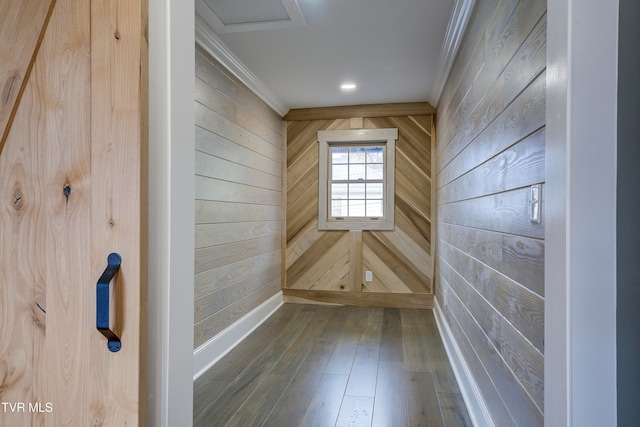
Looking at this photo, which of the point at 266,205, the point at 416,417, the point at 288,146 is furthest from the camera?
the point at 288,146

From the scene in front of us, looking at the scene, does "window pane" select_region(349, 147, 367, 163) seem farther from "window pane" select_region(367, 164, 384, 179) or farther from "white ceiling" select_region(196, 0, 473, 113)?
"white ceiling" select_region(196, 0, 473, 113)

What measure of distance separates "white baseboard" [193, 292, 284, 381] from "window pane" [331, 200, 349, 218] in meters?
1.34

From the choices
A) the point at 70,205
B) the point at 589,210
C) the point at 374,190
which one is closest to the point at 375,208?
the point at 374,190

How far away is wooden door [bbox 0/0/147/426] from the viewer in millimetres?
723

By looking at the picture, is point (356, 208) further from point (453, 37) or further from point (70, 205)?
point (70, 205)

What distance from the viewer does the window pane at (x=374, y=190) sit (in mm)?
4391

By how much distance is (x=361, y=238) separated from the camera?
14.2ft

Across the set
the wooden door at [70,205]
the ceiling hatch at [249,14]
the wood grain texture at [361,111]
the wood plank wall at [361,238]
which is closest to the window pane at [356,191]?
the wood plank wall at [361,238]

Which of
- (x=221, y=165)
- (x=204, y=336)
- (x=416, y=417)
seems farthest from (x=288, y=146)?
(x=416, y=417)

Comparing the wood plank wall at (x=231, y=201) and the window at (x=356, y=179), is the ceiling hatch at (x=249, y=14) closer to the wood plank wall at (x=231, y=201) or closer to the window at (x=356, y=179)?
the wood plank wall at (x=231, y=201)

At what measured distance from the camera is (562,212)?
2.49 feet

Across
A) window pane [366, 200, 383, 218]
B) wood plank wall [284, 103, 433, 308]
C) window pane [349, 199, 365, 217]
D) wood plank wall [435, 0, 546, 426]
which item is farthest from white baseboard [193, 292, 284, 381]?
wood plank wall [435, 0, 546, 426]

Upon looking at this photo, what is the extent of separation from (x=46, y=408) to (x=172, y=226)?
471mm

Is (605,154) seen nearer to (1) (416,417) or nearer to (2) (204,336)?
(1) (416,417)
